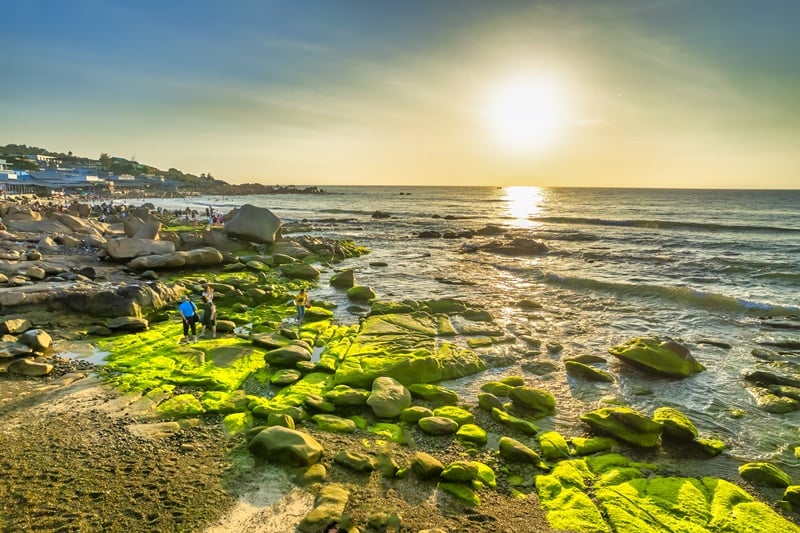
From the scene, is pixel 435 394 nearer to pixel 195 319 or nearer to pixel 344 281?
pixel 195 319

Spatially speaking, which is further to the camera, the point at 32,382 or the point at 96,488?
the point at 32,382

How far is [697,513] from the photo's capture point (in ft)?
24.6

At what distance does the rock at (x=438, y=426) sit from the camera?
9773mm

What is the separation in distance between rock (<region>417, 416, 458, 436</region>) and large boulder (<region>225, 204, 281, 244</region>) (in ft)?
94.4

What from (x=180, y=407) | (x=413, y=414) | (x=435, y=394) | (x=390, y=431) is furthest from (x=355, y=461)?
(x=180, y=407)

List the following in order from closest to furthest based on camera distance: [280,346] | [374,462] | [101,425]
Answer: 1. [374,462]
2. [101,425]
3. [280,346]

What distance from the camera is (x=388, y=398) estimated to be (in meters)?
11.0

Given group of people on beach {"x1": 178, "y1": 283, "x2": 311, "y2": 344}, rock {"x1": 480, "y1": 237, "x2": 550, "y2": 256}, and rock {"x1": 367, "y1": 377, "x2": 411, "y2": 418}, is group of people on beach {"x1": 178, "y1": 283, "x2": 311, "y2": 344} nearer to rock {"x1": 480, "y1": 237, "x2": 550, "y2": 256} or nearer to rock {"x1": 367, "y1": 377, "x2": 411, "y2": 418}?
rock {"x1": 367, "y1": 377, "x2": 411, "y2": 418}

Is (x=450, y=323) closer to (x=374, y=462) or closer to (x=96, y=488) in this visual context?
(x=374, y=462)

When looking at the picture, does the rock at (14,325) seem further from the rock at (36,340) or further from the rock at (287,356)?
the rock at (287,356)

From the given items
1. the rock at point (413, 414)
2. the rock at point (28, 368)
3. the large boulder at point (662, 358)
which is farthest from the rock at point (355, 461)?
the large boulder at point (662, 358)

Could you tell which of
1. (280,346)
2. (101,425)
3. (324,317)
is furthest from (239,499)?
(324,317)

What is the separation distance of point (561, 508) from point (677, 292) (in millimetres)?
21839

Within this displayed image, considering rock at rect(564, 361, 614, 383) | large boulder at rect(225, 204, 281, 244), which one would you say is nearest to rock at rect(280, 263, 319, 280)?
large boulder at rect(225, 204, 281, 244)
